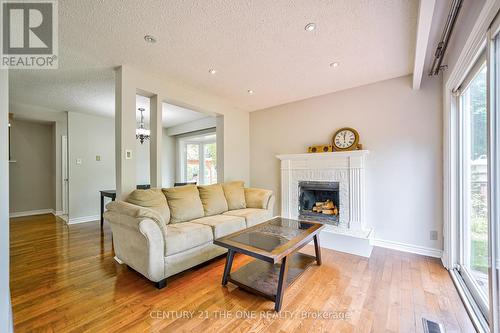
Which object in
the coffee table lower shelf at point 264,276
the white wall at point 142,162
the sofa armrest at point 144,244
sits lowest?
the coffee table lower shelf at point 264,276

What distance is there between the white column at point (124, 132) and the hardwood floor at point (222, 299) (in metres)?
0.99

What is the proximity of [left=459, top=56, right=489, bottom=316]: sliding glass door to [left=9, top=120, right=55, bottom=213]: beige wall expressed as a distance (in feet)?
25.2

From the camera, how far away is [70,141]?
4.52 meters

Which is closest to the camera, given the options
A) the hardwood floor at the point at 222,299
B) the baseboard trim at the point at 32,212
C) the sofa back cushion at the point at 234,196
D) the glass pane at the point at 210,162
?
the hardwood floor at the point at 222,299

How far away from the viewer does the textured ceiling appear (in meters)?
1.74

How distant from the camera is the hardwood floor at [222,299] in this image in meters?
1.54

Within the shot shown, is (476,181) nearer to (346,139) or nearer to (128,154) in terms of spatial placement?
(346,139)

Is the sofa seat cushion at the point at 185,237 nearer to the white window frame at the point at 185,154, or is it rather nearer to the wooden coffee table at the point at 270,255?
the wooden coffee table at the point at 270,255

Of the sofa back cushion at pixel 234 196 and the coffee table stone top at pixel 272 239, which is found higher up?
the sofa back cushion at pixel 234 196

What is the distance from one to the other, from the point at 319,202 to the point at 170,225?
252 centimetres

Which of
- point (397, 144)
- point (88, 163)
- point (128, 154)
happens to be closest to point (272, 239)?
point (128, 154)

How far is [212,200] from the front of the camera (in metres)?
3.19

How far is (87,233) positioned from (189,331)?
3.36 metres

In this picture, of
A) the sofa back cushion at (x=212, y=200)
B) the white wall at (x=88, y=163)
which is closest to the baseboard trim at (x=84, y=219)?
the white wall at (x=88, y=163)
